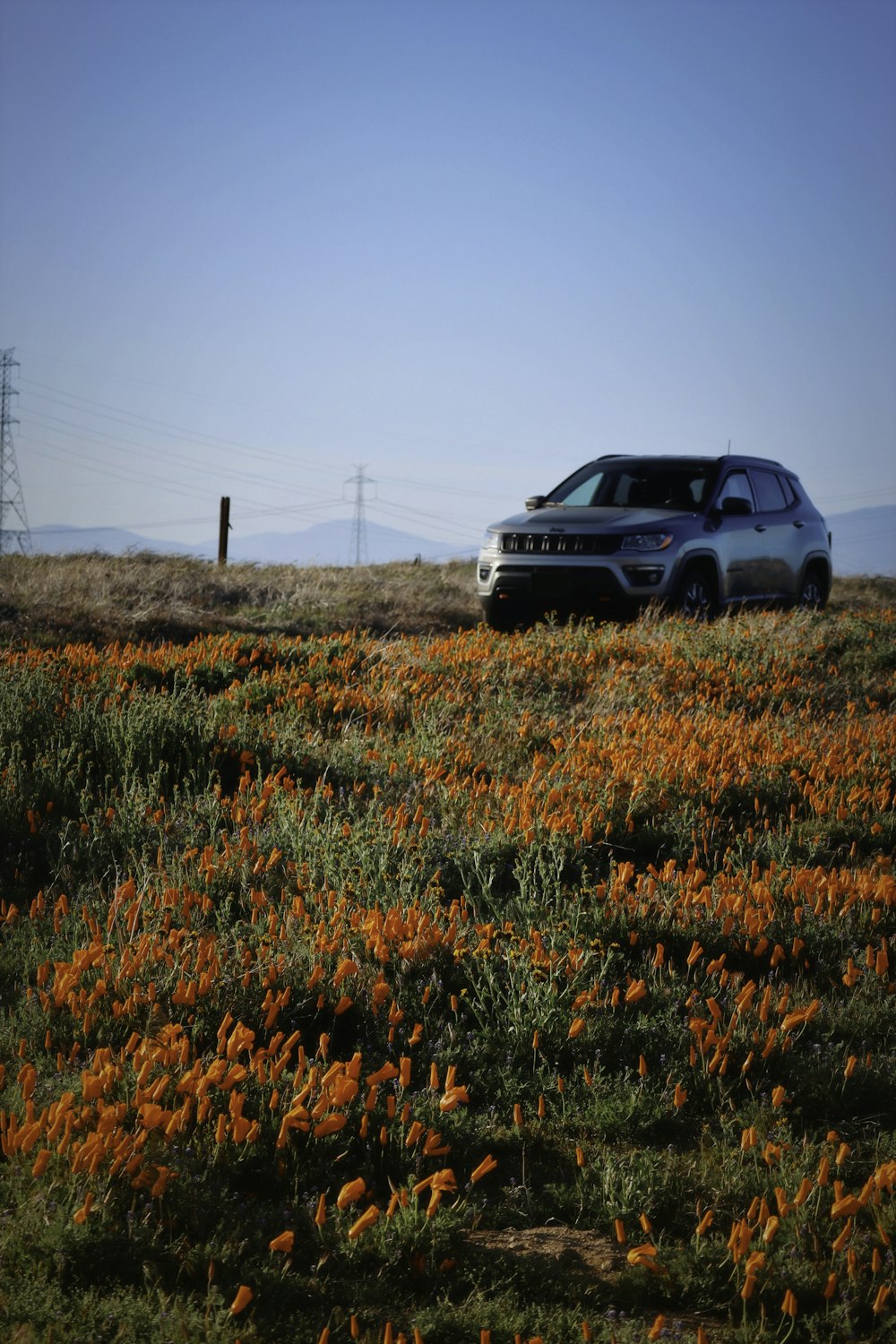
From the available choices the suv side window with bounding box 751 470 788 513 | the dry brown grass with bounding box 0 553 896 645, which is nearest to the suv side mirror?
the suv side window with bounding box 751 470 788 513

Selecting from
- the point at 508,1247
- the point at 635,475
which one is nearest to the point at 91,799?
the point at 508,1247

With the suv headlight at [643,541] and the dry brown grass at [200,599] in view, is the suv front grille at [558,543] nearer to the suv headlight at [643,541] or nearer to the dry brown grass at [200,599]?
the suv headlight at [643,541]

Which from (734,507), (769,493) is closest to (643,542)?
(734,507)

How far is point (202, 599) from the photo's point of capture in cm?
1450

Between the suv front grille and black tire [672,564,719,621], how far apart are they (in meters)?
0.94

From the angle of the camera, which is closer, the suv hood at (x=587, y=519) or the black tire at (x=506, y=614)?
the suv hood at (x=587, y=519)

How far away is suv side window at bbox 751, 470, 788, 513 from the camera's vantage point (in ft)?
45.4

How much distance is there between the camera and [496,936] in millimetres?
4355

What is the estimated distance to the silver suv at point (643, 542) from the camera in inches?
471

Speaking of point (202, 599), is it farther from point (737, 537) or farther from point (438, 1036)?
point (438, 1036)

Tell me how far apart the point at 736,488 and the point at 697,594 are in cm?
152

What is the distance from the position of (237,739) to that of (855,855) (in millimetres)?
3569

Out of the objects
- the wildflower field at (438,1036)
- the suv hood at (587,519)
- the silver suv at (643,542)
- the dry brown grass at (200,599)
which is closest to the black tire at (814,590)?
the silver suv at (643,542)

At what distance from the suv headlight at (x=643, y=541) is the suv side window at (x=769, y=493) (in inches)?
96.7
